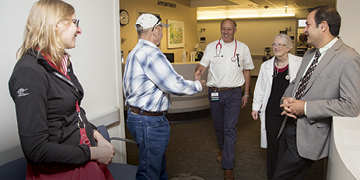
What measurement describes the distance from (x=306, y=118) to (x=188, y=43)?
8.80 metres

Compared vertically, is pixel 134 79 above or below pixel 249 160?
above

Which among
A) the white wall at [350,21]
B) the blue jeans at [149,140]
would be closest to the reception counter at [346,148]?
the blue jeans at [149,140]

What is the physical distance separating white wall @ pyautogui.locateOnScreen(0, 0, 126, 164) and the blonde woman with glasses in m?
0.59

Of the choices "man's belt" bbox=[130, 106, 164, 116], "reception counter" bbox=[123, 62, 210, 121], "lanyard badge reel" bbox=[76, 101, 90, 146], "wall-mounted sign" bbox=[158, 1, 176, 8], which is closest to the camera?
"lanyard badge reel" bbox=[76, 101, 90, 146]

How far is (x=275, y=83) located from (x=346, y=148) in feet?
5.63

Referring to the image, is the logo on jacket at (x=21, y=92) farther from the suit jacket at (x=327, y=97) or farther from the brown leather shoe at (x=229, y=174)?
the brown leather shoe at (x=229, y=174)

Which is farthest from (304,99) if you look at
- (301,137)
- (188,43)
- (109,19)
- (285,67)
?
(188,43)

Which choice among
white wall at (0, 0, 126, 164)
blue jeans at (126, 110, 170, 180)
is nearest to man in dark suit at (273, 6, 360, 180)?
blue jeans at (126, 110, 170, 180)

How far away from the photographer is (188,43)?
34.7ft

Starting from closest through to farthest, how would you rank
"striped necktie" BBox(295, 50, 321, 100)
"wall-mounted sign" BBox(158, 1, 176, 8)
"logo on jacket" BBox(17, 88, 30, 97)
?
"logo on jacket" BBox(17, 88, 30, 97) → "striped necktie" BBox(295, 50, 321, 100) → "wall-mounted sign" BBox(158, 1, 176, 8)

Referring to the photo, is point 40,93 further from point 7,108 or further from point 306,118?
point 306,118

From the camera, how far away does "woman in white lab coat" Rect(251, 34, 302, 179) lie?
2.96 m

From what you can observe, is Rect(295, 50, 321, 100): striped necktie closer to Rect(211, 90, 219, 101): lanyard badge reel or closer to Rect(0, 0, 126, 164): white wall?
Rect(211, 90, 219, 101): lanyard badge reel

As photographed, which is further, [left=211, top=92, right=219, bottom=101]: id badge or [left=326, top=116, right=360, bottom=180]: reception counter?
[left=211, top=92, right=219, bottom=101]: id badge
